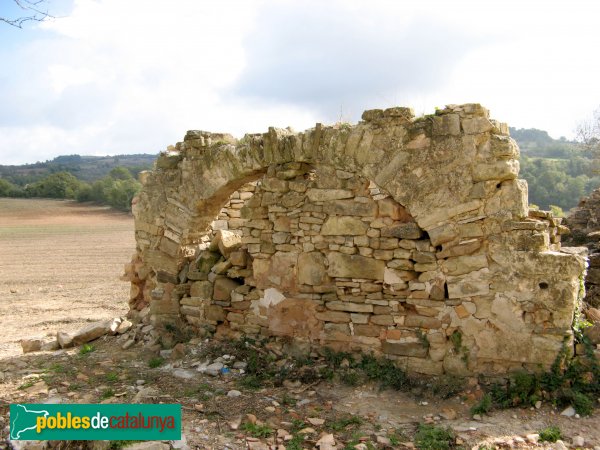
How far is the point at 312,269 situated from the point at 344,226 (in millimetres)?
592

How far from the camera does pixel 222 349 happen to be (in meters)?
5.82

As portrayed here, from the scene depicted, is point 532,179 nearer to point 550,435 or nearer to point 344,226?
point 344,226

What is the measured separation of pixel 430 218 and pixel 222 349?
277cm

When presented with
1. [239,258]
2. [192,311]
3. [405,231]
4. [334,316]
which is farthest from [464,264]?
[192,311]

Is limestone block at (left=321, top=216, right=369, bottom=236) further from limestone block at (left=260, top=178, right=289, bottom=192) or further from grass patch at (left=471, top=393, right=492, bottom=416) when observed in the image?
grass patch at (left=471, top=393, right=492, bottom=416)

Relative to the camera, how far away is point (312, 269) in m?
5.46

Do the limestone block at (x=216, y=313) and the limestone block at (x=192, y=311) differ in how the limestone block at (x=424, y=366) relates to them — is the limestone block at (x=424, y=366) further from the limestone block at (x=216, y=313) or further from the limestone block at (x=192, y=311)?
the limestone block at (x=192, y=311)

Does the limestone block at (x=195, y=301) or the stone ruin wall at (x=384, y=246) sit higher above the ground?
the stone ruin wall at (x=384, y=246)

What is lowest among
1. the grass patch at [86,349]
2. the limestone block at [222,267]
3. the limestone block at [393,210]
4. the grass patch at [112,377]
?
the grass patch at [86,349]

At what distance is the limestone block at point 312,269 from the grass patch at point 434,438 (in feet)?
6.11

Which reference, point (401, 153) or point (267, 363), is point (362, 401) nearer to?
point (267, 363)

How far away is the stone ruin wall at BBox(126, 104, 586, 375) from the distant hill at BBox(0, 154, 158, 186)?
47.4 metres

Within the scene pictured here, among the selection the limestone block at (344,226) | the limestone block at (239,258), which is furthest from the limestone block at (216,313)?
the limestone block at (344,226)

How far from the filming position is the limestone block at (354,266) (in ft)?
16.9
